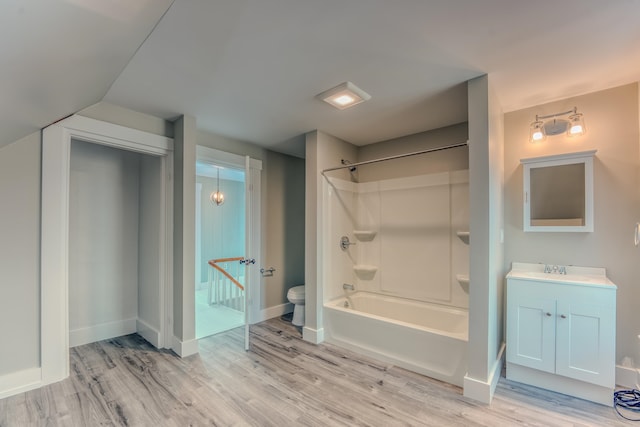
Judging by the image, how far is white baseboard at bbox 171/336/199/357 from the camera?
9.11ft

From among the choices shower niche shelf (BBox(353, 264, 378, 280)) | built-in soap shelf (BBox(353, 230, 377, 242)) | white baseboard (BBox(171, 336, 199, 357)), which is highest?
built-in soap shelf (BBox(353, 230, 377, 242))

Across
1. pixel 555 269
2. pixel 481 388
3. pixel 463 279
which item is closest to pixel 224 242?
pixel 463 279

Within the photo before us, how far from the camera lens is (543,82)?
7.23 ft

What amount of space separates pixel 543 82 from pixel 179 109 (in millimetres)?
3160

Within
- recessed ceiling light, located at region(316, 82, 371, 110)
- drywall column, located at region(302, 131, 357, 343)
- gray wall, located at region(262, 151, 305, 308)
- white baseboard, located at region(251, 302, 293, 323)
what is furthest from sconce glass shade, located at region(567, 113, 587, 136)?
white baseboard, located at region(251, 302, 293, 323)

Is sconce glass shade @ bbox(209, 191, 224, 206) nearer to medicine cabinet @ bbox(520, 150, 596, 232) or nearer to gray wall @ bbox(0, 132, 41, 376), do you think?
gray wall @ bbox(0, 132, 41, 376)

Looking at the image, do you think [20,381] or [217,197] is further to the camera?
[217,197]

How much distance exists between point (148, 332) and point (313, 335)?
189 cm

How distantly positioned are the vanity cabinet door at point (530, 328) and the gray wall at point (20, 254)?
3921mm

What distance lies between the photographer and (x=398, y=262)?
11.5 ft

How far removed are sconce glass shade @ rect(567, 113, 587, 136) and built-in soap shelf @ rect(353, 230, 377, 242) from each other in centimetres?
218

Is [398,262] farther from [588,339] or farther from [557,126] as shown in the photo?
[557,126]

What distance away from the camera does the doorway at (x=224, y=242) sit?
12.5ft

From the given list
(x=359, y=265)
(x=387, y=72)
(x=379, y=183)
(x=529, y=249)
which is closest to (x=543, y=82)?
(x=387, y=72)
